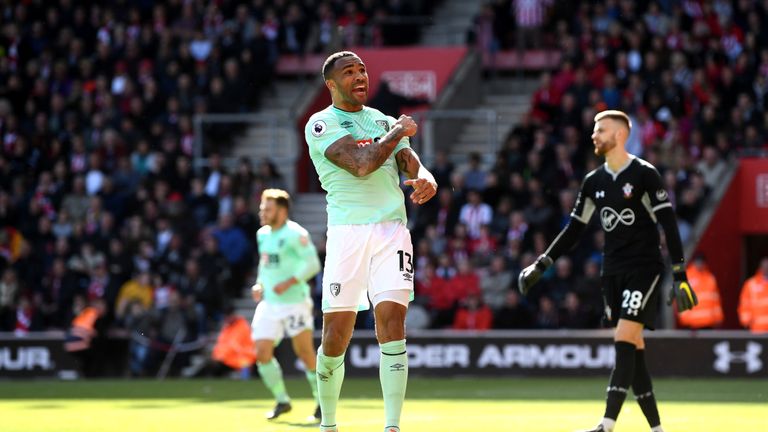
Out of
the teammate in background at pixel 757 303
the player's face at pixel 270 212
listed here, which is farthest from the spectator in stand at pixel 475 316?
the player's face at pixel 270 212

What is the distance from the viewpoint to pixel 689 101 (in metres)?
24.2

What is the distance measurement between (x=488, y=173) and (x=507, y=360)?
13.8 feet

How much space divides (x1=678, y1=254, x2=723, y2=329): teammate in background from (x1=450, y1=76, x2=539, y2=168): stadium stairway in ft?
17.2

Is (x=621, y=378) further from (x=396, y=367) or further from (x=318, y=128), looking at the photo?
(x=318, y=128)

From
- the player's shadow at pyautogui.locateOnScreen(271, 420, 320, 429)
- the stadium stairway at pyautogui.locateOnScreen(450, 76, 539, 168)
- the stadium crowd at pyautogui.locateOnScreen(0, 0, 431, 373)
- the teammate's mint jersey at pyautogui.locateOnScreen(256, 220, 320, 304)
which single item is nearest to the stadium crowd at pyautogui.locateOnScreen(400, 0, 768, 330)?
the stadium stairway at pyautogui.locateOnScreen(450, 76, 539, 168)

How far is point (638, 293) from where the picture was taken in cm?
1012

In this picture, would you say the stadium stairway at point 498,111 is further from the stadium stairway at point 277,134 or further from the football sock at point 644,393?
the football sock at point 644,393

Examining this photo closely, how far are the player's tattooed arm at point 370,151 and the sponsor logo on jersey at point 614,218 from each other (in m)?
1.76

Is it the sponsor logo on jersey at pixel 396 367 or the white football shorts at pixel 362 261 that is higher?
the white football shorts at pixel 362 261

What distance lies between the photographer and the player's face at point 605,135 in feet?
33.7

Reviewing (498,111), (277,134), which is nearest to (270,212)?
(277,134)

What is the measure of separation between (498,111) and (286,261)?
1365 cm

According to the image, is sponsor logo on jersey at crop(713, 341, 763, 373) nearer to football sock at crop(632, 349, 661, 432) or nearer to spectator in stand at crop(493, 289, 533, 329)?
spectator in stand at crop(493, 289, 533, 329)

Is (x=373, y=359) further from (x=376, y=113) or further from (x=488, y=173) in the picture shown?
(x=376, y=113)
